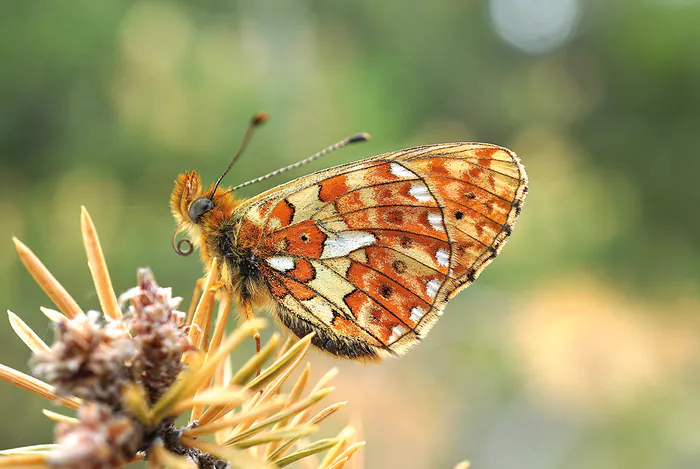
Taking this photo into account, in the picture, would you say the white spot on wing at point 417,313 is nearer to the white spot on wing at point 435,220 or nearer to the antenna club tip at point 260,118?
the white spot on wing at point 435,220

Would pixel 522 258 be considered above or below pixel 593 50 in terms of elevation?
below

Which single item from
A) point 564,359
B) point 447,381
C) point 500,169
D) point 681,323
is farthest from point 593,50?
point 500,169

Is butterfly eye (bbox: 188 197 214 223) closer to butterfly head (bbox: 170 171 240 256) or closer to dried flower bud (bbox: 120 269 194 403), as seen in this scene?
butterfly head (bbox: 170 171 240 256)

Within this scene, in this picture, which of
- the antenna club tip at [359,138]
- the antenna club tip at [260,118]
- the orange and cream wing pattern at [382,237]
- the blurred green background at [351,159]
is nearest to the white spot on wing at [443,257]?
the orange and cream wing pattern at [382,237]

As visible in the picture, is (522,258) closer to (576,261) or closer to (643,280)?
(576,261)

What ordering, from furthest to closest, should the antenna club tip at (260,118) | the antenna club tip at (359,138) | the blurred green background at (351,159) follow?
the blurred green background at (351,159), the antenna club tip at (359,138), the antenna club tip at (260,118)

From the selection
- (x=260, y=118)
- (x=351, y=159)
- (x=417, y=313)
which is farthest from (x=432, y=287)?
(x=351, y=159)
